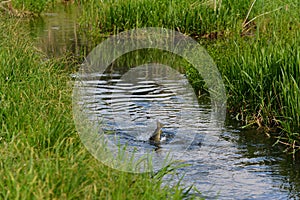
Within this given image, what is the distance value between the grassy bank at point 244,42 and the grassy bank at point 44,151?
7.96ft

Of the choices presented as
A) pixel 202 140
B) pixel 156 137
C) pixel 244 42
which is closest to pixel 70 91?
pixel 156 137

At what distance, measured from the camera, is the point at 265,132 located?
8297 mm

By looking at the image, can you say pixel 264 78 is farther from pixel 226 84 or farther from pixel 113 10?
pixel 113 10

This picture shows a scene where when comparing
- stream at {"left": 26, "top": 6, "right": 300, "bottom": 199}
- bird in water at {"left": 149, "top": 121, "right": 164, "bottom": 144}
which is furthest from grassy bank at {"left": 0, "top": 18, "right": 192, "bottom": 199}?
bird in water at {"left": 149, "top": 121, "right": 164, "bottom": 144}

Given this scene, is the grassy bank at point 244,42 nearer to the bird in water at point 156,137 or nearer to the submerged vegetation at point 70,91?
the submerged vegetation at point 70,91

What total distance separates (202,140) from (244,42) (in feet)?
10.8

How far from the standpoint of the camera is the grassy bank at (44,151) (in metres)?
4.51

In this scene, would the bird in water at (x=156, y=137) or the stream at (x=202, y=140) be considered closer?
the stream at (x=202, y=140)

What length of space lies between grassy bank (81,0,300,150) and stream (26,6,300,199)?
14.4 inches

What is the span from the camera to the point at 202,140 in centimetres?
803

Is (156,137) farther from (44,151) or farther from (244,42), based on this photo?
(244,42)

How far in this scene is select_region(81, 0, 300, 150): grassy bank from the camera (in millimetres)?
7992

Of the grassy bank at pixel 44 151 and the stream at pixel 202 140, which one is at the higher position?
the grassy bank at pixel 44 151

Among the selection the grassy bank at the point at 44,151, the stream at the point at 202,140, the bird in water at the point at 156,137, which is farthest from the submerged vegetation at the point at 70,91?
the bird in water at the point at 156,137
